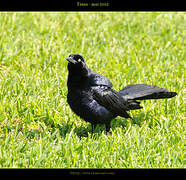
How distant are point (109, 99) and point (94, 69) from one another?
2018 mm

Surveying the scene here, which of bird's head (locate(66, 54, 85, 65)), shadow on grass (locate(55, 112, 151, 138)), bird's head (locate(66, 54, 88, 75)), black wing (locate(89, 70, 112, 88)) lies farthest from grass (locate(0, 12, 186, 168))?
bird's head (locate(66, 54, 85, 65))

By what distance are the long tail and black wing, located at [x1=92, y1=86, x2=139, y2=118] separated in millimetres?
213

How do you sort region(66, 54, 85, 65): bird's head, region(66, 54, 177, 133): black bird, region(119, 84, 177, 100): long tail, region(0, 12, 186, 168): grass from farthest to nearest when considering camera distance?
region(119, 84, 177, 100): long tail, region(66, 54, 177, 133): black bird, region(66, 54, 85, 65): bird's head, region(0, 12, 186, 168): grass

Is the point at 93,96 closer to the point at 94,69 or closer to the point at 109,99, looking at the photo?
the point at 109,99

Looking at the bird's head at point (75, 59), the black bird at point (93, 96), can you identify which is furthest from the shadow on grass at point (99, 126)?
the bird's head at point (75, 59)

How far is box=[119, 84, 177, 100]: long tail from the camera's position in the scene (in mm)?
5906

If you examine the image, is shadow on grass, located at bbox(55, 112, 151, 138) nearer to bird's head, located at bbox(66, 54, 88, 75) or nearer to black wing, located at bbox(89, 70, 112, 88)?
black wing, located at bbox(89, 70, 112, 88)

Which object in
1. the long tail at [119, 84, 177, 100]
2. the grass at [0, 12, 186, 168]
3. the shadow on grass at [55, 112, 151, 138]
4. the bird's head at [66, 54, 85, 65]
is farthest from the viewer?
the long tail at [119, 84, 177, 100]

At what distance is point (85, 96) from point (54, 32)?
3808mm

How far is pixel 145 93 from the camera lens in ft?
19.5

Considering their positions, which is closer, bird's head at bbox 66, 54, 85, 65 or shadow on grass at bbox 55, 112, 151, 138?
bird's head at bbox 66, 54, 85, 65

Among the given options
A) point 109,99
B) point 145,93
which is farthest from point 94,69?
point 109,99

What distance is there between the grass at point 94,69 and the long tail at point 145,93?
402 millimetres
